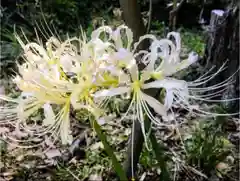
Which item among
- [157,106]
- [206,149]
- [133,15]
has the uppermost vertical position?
[133,15]

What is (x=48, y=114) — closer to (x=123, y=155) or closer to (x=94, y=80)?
(x=94, y=80)

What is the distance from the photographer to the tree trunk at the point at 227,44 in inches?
72.6

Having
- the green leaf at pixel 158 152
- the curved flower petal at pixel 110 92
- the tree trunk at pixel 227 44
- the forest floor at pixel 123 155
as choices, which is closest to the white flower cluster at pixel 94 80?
the curved flower petal at pixel 110 92

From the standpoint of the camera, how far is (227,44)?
6.15 ft

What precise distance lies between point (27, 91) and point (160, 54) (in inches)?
9.2

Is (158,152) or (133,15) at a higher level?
(133,15)

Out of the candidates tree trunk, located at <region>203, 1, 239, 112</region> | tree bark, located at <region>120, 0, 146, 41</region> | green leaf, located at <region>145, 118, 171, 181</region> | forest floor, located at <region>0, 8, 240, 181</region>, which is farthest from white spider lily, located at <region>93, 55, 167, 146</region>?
tree trunk, located at <region>203, 1, 239, 112</region>

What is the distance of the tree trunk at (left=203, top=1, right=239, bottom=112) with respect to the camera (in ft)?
6.05

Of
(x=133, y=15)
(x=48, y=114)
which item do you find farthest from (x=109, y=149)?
(x=133, y=15)

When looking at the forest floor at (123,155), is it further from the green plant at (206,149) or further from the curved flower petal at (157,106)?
the curved flower petal at (157,106)

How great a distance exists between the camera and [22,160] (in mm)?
1682

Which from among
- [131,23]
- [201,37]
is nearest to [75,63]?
[131,23]

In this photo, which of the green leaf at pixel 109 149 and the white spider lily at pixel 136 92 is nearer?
the white spider lily at pixel 136 92

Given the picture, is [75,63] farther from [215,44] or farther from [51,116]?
[215,44]
